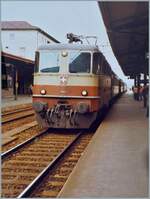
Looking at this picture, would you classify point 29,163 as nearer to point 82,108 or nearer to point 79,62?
point 82,108

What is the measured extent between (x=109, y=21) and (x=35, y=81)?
10.5 ft

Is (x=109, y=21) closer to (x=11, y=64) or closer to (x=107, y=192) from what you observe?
(x=107, y=192)

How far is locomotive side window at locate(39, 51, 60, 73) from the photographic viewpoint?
12.5 m

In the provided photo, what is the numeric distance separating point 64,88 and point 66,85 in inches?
4.0

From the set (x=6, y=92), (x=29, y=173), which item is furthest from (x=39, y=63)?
(x=6, y=92)

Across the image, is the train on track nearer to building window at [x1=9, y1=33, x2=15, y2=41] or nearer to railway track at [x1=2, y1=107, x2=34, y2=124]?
railway track at [x1=2, y1=107, x2=34, y2=124]

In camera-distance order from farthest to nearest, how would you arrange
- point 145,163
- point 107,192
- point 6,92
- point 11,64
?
point 6,92
point 11,64
point 145,163
point 107,192

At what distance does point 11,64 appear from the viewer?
31.1m

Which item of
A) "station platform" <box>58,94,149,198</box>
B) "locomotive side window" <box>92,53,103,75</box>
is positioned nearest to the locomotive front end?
"locomotive side window" <box>92,53,103,75</box>

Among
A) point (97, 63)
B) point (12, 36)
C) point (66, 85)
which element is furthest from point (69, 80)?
point (12, 36)

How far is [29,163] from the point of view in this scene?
26.9 feet

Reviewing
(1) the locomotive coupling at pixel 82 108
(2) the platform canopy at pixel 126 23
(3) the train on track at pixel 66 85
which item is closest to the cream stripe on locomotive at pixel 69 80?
(3) the train on track at pixel 66 85

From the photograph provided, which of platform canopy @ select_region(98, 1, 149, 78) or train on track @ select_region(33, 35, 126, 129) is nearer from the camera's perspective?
platform canopy @ select_region(98, 1, 149, 78)

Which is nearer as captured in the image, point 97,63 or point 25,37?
point 97,63
